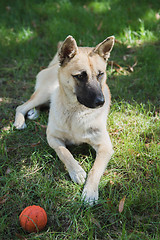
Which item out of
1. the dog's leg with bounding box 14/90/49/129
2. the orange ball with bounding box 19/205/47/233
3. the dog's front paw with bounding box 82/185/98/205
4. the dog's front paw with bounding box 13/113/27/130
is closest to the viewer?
the orange ball with bounding box 19/205/47/233

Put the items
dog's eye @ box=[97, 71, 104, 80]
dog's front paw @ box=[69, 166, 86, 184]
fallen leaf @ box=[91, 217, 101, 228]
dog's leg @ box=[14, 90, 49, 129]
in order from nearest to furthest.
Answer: fallen leaf @ box=[91, 217, 101, 228], dog's front paw @ box=[69, 166, 86, 184], dog's eye @ box=[97, 71, 104, 80], dog's leg @ box=[14, 90, 49, 129]

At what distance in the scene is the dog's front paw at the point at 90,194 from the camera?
230 centimetres

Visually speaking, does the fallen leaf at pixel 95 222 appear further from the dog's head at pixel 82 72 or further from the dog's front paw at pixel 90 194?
the dog's head at pixel 82 72

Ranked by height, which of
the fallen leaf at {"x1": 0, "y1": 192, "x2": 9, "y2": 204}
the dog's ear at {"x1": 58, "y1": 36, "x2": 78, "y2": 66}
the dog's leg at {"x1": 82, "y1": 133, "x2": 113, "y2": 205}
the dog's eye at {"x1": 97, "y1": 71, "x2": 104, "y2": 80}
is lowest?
the dog's leg at {"x1": 82, "y1": 133, "x2": 113, "y2": 205}

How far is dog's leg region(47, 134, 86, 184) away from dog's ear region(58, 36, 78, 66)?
2.89 ft

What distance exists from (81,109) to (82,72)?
412 millimetres

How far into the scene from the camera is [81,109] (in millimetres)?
2771

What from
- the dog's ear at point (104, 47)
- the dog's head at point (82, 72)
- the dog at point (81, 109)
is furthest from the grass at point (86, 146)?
the dog's ear at point (104, 47)

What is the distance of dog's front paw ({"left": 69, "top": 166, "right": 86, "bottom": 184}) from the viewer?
2.52 metres

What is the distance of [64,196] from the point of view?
2418mm

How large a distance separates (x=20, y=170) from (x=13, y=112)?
1227mm

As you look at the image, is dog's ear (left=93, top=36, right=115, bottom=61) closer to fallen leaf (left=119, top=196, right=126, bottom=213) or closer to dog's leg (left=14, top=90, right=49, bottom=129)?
dog's leg (left=14, top=90, right=49, bottom=129)

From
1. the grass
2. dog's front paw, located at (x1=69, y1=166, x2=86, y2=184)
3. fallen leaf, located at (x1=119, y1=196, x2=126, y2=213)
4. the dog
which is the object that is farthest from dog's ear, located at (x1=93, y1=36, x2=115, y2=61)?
fallen leaf, located at (x1=119, y1=196, x2=126, y2=213)

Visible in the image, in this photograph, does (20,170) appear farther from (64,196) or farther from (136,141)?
(136,141)
